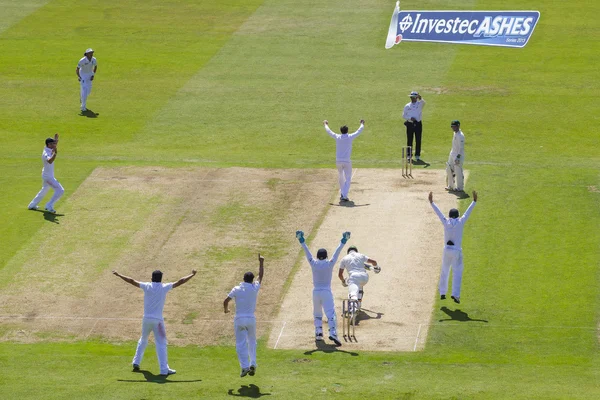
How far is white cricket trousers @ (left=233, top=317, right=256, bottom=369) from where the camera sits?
2414 centimetres

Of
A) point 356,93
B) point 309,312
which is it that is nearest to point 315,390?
point 309,312

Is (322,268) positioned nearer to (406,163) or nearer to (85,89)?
(406,163)

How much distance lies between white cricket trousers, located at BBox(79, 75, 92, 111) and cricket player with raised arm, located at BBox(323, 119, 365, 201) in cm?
1320

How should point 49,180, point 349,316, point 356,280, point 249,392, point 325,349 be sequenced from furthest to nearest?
point 49,180, point 356,280, point 349,316, point 325,349, point 249,392

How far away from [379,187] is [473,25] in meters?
18.1

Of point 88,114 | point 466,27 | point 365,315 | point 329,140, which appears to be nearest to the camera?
point 365,315

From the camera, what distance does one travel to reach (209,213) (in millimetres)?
35344

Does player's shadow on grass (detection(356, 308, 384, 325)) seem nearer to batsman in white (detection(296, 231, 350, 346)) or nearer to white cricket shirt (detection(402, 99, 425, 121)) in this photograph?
batsman in white (detection(296, 231, 350, 346))

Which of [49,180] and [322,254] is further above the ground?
[49,180]

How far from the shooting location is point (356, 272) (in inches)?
1103

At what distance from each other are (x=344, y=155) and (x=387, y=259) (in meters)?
5.00

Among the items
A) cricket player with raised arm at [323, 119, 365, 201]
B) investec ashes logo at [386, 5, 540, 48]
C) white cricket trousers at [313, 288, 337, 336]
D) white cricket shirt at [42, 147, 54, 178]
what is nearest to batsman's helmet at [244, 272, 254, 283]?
white cricket trousers at [313, 288, 337, 336]

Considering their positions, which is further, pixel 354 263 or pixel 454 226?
pixel 354 263

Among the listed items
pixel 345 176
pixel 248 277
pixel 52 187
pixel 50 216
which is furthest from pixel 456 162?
pixel 248 277
